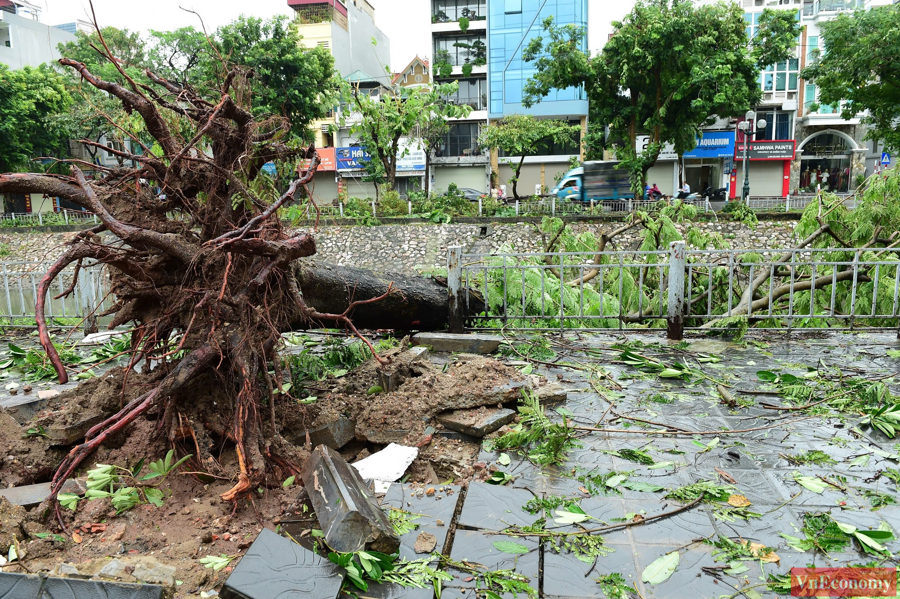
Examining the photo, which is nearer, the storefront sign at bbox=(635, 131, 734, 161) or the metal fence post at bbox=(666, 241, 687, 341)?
the metal fence post at bbox=(666, 241, 687, 341)

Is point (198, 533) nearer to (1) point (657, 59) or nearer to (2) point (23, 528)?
(2) point (23, 528)

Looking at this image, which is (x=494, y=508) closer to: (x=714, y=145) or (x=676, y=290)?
(x=676, y=290)

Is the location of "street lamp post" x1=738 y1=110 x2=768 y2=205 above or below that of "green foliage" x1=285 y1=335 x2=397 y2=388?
above

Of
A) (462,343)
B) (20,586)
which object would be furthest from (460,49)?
(20,586)

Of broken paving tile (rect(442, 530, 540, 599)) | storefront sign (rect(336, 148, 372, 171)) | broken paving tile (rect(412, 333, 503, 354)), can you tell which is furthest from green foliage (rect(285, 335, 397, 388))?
storefront sign (rect(336, 148, 372, 171))

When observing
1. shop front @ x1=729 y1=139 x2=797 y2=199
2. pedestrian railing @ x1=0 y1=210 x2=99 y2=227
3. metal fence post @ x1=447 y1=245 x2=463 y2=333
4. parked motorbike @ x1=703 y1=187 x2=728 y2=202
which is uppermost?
shop front @ x1=729 y1=139 x2=797 y2=199

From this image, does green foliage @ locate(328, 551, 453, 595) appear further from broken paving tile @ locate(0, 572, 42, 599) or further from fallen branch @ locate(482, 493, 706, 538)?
broken paving tile @ locate(0, 572, 42, 599)

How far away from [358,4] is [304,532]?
4837cm

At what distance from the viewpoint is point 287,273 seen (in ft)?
14.4

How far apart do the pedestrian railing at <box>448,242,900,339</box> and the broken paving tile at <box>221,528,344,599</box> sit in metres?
4.92

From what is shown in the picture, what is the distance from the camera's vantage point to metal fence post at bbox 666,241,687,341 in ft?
23.1

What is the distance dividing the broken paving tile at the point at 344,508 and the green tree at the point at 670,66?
2398cm

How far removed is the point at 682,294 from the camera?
7.22m

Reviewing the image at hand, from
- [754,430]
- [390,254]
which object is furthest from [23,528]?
[390,254]
